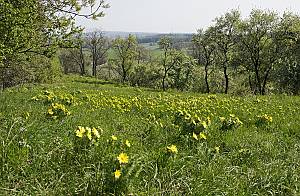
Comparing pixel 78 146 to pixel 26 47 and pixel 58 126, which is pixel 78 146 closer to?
pixel 58 126

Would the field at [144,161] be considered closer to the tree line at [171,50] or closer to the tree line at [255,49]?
the tree line at [171,50]

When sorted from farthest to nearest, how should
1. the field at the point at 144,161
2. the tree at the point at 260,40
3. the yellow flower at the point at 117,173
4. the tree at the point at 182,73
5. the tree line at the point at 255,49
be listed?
1. the tree at the point at 182,73
2. the tree at the point at 260,40
3. the tree line at the point at 255,49
4. the field at the point at 144,161
5. the yellow flower at the point at 117,173

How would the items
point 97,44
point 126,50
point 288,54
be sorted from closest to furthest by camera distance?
point 288,54 → point 126,50 → point 97,44

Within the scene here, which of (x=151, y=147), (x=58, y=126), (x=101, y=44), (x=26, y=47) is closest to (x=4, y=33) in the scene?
(x=26, y=47)

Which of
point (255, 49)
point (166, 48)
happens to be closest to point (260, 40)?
point (255, 49)

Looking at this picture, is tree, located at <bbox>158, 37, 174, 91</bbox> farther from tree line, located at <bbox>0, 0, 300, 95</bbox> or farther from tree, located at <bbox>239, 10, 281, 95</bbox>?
tree, located at <bbox>239, 10, 281, 95</bbox>

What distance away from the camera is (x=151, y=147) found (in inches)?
234

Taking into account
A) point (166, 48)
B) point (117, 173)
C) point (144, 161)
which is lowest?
point (166, 48)

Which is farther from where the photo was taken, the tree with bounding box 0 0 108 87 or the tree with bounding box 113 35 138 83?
the tree with bounding box 113 35 138 83

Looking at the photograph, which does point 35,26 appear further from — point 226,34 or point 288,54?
point 226,34

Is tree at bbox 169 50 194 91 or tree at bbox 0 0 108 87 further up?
tree at bbox 0 0 108 87

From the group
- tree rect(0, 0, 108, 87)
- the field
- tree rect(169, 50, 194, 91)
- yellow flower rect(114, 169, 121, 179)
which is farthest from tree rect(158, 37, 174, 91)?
yellow flower rect(114, 169, 121, 179)

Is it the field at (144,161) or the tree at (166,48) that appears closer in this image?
the field at (144,161)

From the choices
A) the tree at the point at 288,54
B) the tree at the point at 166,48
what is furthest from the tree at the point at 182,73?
the tree at the point at 288,54
